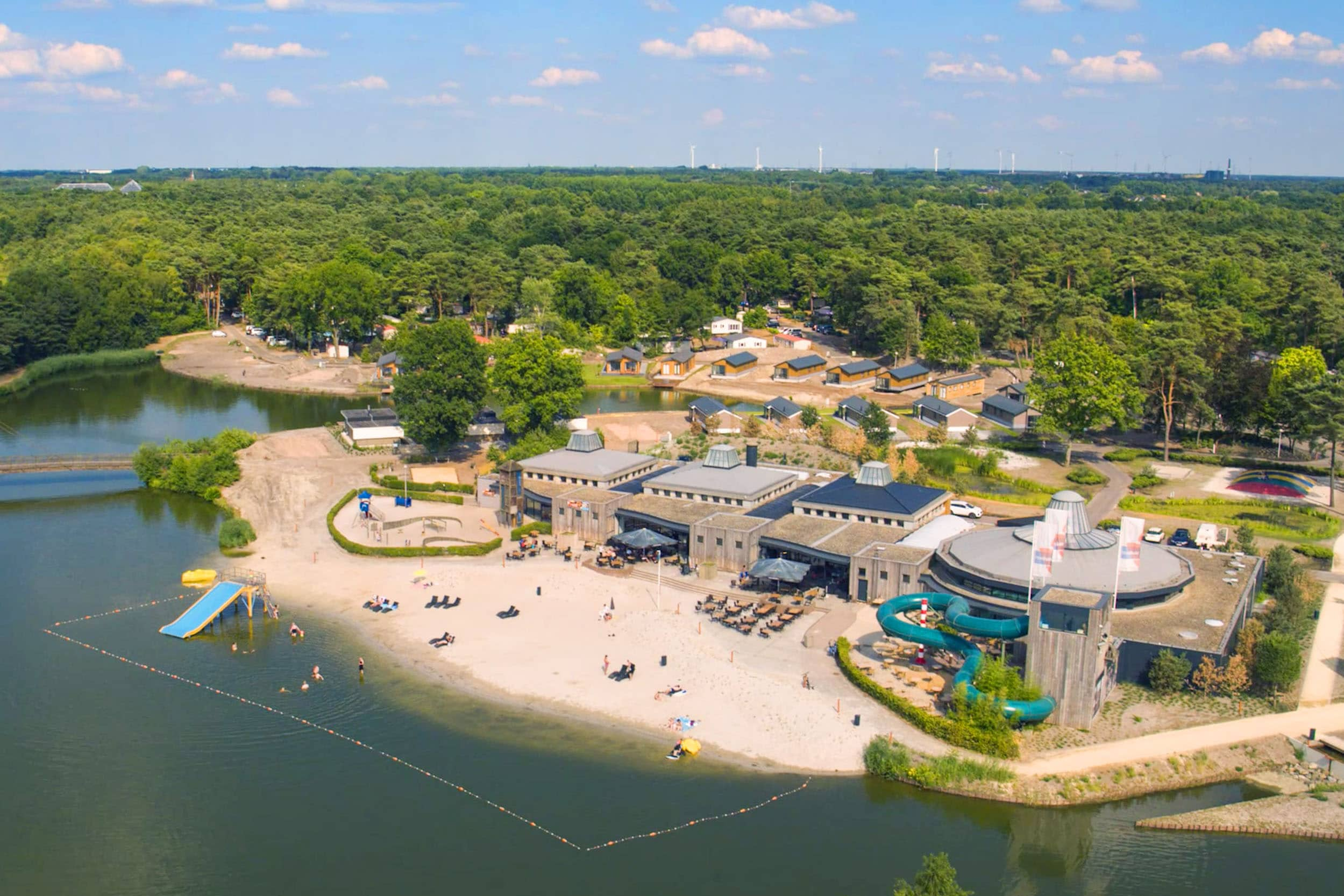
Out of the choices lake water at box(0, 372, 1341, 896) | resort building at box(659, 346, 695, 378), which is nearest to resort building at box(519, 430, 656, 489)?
lake water at box(0, 372, 1341, 896)

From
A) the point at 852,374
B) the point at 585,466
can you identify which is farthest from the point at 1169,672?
the point at 852,374

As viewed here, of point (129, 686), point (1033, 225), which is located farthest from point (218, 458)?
point (1033, 225)

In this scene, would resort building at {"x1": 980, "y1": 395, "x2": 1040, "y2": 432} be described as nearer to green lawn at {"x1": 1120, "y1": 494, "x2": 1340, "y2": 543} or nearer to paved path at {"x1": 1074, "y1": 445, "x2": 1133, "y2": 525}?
paved path at {"x1": 1074, "y1": 445, "x2": 1133, "y2": 525}

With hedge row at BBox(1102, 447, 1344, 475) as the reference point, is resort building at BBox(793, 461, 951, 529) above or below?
above

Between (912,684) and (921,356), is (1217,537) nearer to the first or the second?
(912,684)

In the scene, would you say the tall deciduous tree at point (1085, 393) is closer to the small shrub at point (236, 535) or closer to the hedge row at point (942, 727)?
the hedge row at point (942, 727)

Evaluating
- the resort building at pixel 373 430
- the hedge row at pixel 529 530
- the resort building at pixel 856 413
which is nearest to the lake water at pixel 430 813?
the hedge row at pixel 529 530
